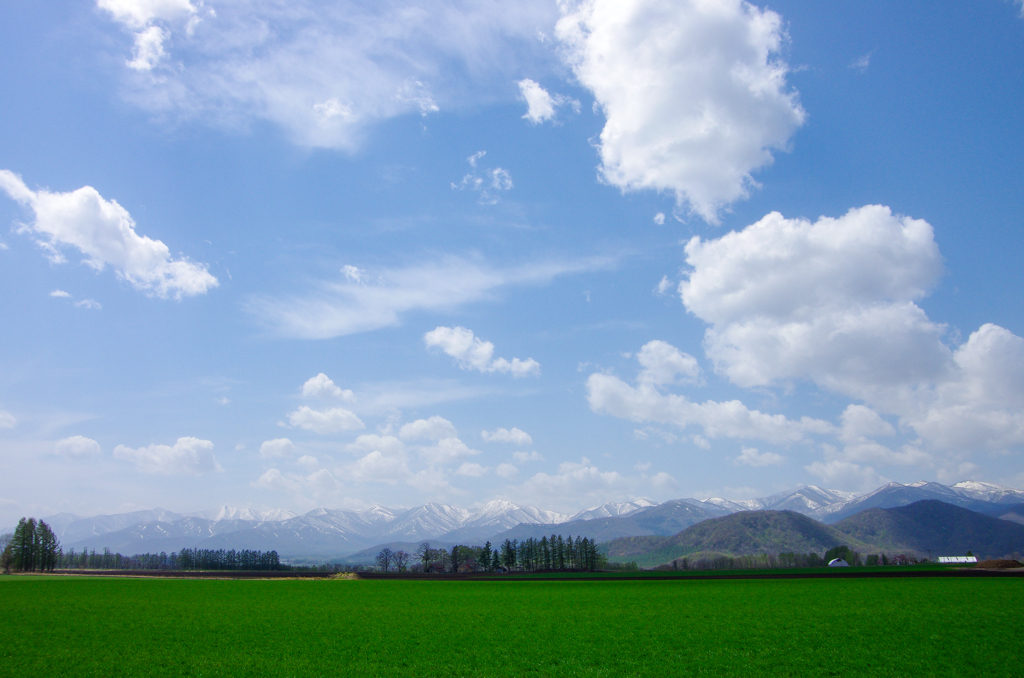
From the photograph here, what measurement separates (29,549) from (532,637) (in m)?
192

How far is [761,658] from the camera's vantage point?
27.5m

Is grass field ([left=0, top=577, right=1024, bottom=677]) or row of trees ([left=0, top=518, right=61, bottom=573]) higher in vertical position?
grass field ([left=0, top=577, right=1024, bottom=677])

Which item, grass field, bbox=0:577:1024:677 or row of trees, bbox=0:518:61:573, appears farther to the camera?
row of trees, bbox=0:518:61:573

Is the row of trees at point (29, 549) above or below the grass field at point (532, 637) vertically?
below

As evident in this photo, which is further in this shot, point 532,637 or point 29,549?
point 29,549

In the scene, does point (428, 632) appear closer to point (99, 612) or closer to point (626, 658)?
point (626, 658)

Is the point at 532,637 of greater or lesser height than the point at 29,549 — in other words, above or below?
above

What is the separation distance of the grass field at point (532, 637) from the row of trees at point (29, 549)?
143261 millimetres

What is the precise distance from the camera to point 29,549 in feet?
522

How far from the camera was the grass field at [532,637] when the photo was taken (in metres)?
26.3

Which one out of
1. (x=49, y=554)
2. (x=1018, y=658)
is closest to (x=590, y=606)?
(x=1018, y=658)

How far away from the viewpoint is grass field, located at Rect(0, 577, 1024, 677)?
86.2 ft

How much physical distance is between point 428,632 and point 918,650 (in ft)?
90.6

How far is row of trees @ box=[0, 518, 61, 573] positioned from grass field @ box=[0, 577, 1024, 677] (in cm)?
14326
